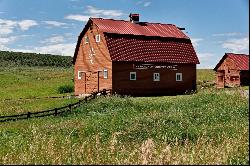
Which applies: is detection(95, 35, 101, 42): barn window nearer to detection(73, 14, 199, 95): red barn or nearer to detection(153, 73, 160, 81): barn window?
detection(73, 14, 199, 95): red barn

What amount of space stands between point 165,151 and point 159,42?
3691 cm

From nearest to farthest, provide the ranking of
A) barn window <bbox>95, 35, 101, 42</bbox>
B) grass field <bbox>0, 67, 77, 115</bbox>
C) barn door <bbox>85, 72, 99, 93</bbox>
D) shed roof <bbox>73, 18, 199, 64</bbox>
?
1. grass field <bbox>0, 67, 77, 115</bbox>
2. shed roof <bbox>73, 18, 199, 64</bbox>
3. barn window <bbox>95, 35, 101, 42</bbox>
4. barn door <bbox>85, 72, 99, 93</bbox>

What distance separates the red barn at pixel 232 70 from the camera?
50.8m

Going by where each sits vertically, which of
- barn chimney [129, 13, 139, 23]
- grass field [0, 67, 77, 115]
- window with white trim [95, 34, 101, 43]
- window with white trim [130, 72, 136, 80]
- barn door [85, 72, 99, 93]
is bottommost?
grass field [0, 67, 77, 115]

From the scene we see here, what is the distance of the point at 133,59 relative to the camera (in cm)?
4112

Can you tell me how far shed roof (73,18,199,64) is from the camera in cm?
4091

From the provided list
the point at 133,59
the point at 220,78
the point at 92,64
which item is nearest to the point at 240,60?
the point at 220,78

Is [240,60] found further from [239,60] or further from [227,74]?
[227,74]

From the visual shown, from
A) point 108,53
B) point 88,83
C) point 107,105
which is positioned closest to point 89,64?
point 88,83

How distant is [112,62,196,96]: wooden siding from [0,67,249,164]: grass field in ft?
18.6

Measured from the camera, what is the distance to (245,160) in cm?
888

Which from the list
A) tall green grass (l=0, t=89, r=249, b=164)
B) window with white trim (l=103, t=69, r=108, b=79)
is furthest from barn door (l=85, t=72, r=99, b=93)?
tall green grass (l=0, t=89, r=249, b=164)

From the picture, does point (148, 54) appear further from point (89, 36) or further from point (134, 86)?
point (89, 36)

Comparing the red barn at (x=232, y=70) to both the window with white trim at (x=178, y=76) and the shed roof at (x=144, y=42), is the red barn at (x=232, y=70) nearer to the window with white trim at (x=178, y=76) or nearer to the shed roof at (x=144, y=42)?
the shed roof at (x=144, y=42)
